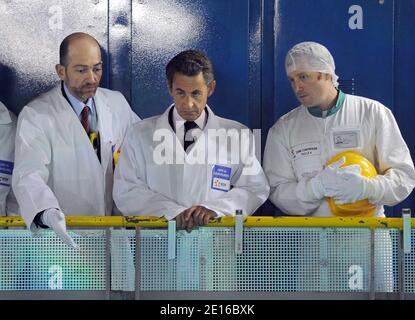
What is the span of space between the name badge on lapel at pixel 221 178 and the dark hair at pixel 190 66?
1.73 ft

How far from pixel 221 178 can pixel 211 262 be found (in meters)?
0.68

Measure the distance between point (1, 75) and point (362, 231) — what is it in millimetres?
2639

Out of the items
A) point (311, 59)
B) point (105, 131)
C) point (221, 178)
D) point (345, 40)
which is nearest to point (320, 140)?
point (311, 59)

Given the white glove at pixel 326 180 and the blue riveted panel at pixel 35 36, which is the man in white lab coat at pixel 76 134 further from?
the white glove at pixel 326 180

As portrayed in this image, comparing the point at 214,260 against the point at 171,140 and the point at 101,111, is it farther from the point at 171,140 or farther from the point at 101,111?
the point at 101,111

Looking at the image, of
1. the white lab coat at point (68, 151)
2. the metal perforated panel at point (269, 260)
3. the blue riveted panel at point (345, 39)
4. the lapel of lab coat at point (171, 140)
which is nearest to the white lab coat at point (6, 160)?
the white lab coat at point (68, 151)

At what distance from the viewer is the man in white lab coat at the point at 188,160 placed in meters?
5.90

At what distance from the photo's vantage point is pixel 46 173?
19.7ft

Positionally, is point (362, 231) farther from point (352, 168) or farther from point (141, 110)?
point (141, 110)

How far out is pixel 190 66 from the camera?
6.03 m

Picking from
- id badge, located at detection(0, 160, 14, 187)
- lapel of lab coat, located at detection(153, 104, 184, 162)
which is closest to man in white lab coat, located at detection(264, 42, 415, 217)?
lapel of lab coat, located at detection(153, 104, 184, 162)

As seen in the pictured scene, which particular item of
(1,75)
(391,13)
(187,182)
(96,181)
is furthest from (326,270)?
(1,75)
